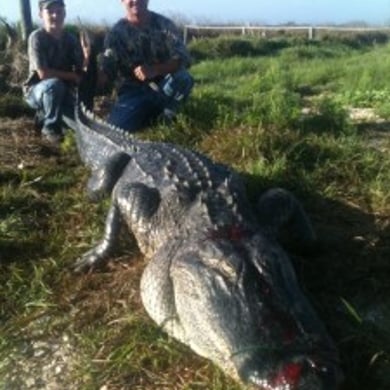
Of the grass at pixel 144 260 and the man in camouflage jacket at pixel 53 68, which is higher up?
the man in camouflage jacket at pixel 53 68

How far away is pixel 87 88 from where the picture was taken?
7.09 m

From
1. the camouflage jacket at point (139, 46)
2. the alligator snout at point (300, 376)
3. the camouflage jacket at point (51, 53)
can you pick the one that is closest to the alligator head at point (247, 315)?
the alligator snout at point (300, 376)

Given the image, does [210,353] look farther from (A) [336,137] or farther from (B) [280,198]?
(A) [336,137]

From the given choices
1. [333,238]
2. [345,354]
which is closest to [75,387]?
[345,354]

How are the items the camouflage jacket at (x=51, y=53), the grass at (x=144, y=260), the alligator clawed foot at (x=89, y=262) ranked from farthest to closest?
the camouflage jacket at (x=51, y=53) < the alligator clawed foot at (x=89, y=262) < the grass at (x=144, y=260)

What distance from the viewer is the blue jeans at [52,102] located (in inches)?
281

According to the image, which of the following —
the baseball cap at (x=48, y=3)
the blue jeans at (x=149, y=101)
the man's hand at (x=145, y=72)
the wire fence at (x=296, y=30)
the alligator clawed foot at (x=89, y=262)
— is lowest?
the wire fence at (x=296, y=30)

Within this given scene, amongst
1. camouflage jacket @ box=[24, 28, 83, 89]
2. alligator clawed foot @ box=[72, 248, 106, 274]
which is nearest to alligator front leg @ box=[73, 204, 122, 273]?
alligator clawed foot @ box=[72, 248, 106, 274]

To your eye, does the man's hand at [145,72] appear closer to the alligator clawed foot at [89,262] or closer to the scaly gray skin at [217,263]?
the scaly gray skin at [217,263]

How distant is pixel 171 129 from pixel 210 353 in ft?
12.1

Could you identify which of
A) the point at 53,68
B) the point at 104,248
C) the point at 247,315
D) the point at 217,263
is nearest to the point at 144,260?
the point at 104,248

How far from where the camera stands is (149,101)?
721 centimetres

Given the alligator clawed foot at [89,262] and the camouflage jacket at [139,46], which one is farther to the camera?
the camouflage jacket at [139,46]

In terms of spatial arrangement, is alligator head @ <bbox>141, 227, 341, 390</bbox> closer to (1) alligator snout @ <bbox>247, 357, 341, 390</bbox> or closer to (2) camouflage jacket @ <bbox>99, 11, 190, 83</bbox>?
(1) alligator snout @ <bbox>247, 357, 341, 390</bbox>
